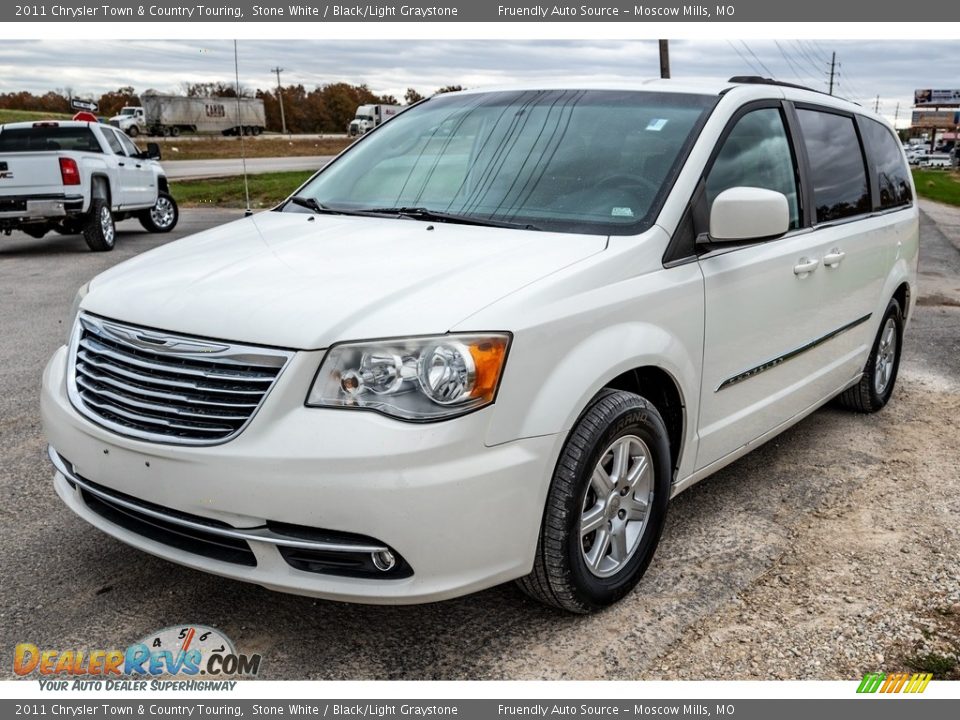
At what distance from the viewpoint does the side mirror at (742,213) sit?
3.41 meters

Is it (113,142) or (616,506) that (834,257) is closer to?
(616,506)

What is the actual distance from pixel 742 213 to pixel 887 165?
2.65 m

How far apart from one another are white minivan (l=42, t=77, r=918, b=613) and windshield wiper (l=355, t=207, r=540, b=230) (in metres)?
0.01

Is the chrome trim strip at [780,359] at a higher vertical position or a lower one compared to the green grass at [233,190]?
higher

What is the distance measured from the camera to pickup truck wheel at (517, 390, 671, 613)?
2.87 m

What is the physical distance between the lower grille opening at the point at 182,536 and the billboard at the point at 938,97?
505 feet

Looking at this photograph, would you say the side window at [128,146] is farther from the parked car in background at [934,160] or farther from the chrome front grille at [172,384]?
the parked car in background at [934,160]

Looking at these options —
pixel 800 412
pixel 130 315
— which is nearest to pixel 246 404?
pixel 130 315

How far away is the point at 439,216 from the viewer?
3670 millimetres

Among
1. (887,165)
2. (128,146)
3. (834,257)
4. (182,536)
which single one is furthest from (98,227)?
(182,536)

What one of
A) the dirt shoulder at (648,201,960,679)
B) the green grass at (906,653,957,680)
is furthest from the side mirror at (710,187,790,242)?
the green grass at (906,653,957,680)

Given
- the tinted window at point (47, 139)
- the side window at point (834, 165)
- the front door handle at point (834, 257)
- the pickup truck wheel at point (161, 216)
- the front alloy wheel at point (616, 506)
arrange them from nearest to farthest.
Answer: the front alloy wheel at point (616, 506) < the front door handle at point (834, 257) < the side window at point (834, 165) < the tinted window at point (47, 139) < the pickup truck wheel at point (161, 216)

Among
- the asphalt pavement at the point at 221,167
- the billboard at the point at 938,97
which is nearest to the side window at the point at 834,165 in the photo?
the asphalt pavement at the point at 221,167

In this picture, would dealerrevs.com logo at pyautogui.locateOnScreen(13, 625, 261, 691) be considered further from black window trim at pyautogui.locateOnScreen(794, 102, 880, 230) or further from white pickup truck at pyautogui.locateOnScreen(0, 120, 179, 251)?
white pickup truck at pyautogui.locateOnScreen(0, 120, 179, 251)
